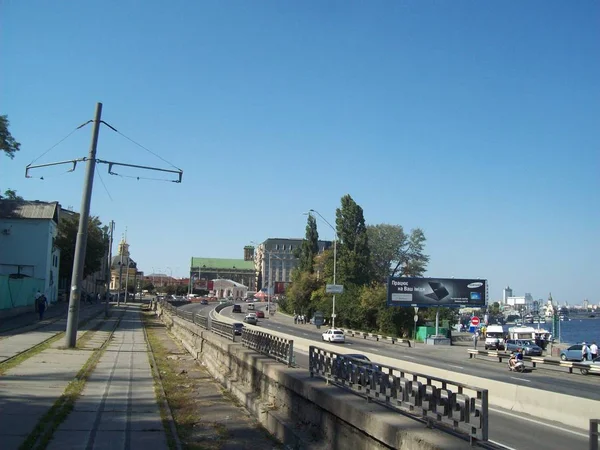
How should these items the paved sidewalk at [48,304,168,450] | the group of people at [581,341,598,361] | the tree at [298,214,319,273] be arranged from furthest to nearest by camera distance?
the tree at [298,214,319,273] < the group of people at [581,341,598,361] < the paved sidewalk at [48,304,168,450]

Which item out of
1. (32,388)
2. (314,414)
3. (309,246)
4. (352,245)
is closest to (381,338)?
(352,245)

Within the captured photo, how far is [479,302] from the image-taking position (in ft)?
227

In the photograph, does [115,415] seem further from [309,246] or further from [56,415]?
[309,246]

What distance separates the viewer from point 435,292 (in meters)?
68.5

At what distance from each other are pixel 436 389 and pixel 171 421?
20.9 feet

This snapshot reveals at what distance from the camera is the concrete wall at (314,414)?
5.60 meters

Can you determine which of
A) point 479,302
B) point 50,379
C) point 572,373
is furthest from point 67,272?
point 50,379

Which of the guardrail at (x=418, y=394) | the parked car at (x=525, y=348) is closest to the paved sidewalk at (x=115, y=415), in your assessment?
the guardrail at (x=418, y=394)

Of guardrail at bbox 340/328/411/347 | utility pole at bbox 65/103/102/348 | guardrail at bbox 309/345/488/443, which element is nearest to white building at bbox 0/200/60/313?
guardrail at bbox 340/328/411/347

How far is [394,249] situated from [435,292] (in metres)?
44.0

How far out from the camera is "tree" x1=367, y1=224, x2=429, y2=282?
112062mm

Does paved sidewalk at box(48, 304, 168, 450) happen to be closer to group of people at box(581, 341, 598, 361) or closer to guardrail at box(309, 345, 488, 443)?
guardrail at box(309, 345, 488, 443)

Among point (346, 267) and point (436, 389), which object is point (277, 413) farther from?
point (346, 267)

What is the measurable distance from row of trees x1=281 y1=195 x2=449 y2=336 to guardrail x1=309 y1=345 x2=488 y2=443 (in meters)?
66.2
